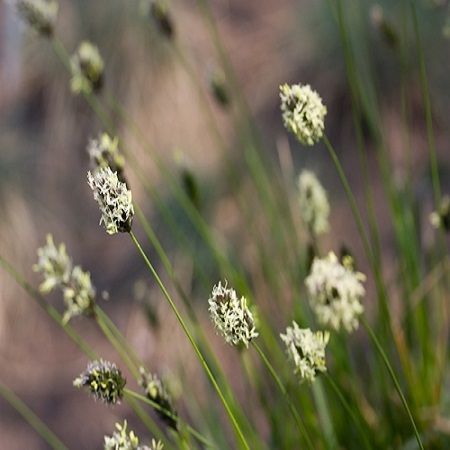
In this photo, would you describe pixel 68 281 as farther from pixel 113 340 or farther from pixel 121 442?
pixel 121 442

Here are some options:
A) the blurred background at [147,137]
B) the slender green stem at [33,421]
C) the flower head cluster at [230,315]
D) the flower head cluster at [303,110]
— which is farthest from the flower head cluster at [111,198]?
the blurred background at [147,137]

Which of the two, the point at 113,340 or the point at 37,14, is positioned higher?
the point at 37,14

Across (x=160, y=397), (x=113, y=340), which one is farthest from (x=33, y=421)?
(x=160, y=397)

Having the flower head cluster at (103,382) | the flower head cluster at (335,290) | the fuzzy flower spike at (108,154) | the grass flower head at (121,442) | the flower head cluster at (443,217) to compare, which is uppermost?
the fuzzy flower spike at (108,154)

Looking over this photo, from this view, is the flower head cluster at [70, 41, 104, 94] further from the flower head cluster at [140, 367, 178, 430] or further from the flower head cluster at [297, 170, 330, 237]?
the flower head cluster at [140, 367, 178, 430]

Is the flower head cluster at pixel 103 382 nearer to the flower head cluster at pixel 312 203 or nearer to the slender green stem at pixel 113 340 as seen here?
the slender green stem at pixel 113 340

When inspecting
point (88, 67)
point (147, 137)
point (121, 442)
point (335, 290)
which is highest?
point (147, 137)
